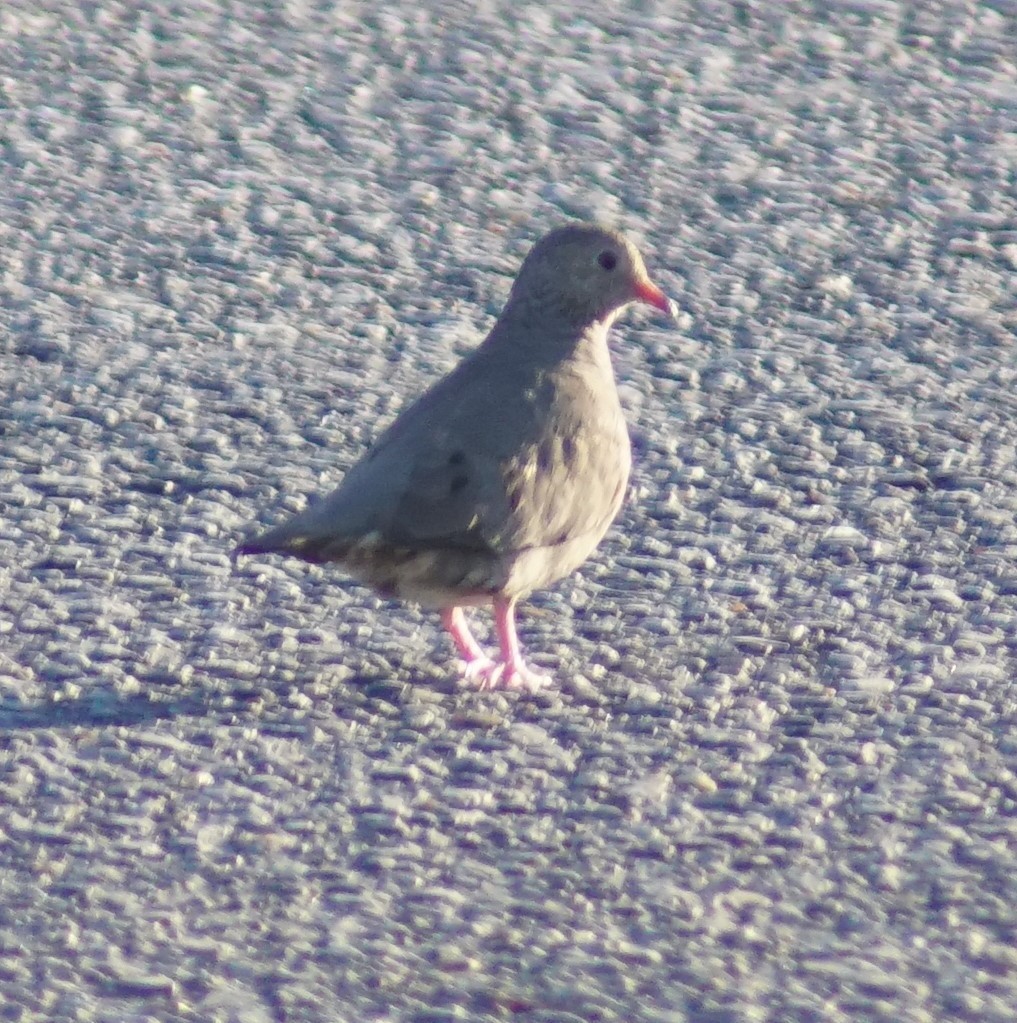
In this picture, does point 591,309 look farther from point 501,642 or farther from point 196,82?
point 196,82

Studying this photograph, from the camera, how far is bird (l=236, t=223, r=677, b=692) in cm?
502

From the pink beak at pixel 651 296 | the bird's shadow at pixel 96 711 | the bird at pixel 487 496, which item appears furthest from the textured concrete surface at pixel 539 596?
the pink beak at pixel 651 296

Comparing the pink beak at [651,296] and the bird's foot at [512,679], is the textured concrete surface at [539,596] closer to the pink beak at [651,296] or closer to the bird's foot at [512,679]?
the bird's foot at [512,679]

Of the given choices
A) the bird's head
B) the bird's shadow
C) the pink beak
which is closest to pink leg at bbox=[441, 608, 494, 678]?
the bird's shadow

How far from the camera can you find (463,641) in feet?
17.5

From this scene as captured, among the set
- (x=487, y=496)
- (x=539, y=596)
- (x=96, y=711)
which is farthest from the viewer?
(x=539, y=596)

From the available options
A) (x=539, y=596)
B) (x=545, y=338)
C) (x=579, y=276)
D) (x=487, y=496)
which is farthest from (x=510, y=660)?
(x=579, y=276)

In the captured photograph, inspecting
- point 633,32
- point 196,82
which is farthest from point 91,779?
point 633,32

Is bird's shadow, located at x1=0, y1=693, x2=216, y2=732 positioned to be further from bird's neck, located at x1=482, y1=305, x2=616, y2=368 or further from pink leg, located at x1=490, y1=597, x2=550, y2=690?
bird's neck, located at x1=482, y1=305, x2=616, y2=368

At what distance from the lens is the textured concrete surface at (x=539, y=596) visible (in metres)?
4.01

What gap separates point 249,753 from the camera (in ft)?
15.5

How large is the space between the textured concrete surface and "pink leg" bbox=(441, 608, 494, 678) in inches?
3.0

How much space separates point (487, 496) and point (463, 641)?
1.41 ft

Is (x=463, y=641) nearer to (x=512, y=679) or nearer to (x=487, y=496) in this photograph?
(x=512, y=679)
